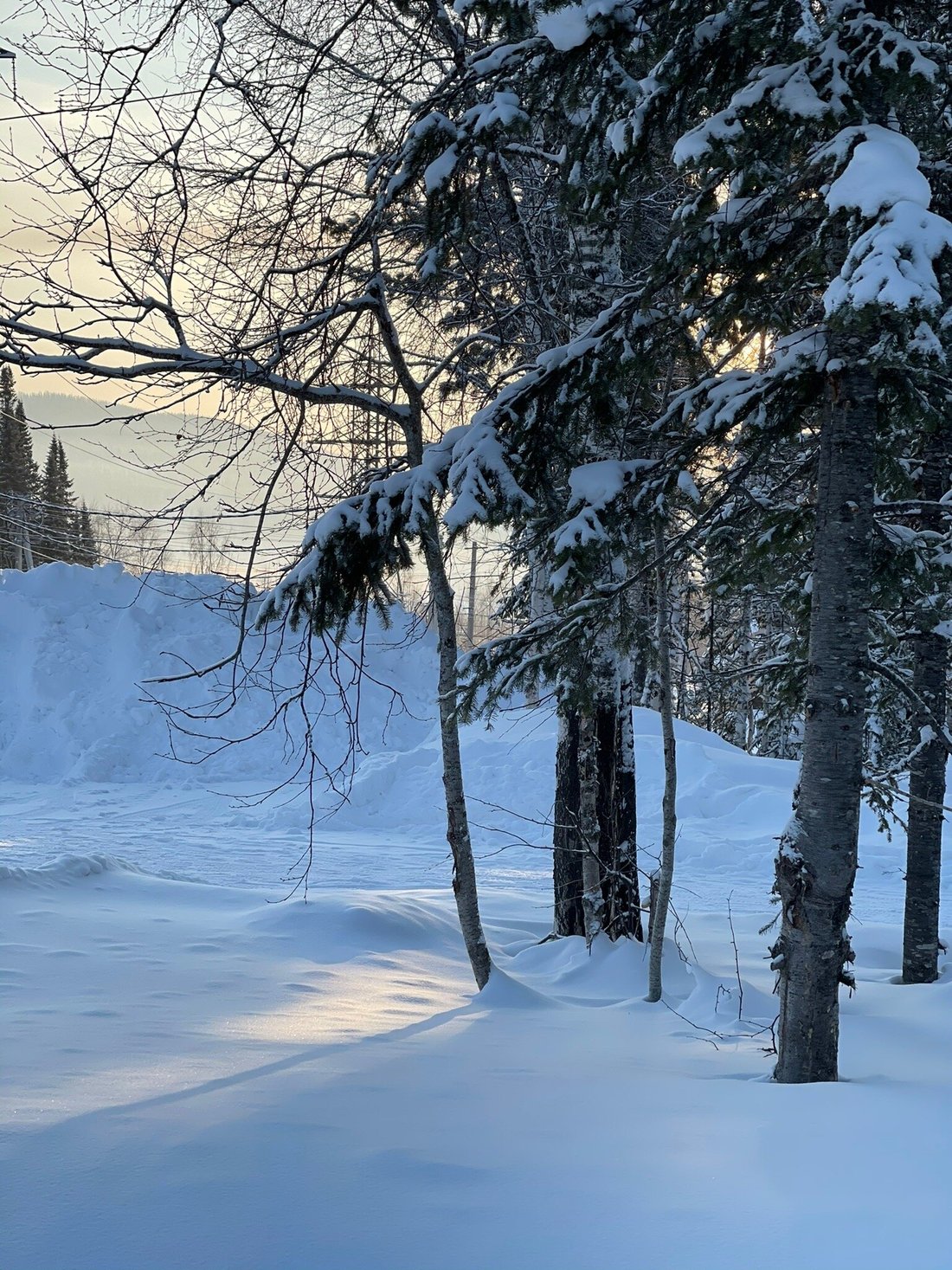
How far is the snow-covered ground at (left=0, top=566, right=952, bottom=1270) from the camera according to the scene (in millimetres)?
2361

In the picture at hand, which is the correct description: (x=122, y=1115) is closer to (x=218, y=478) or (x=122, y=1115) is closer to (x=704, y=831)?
(x=218, y=478)

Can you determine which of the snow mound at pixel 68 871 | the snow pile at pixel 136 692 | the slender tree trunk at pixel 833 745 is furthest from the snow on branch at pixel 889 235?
the snow pile at pixel 136 692

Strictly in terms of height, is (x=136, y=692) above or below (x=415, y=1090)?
above

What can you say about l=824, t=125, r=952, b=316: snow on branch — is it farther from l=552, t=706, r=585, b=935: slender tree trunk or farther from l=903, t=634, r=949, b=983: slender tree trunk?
l=903, t=634, r=949, b=983: slender tree trunk

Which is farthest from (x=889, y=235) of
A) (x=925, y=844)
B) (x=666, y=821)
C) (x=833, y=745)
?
(x=925, y=844)

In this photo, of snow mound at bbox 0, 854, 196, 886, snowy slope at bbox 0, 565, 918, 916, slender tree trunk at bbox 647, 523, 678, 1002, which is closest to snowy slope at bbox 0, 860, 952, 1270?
slender tree trunk at bbox 647, 523, 678, 1002

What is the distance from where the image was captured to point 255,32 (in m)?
6.75

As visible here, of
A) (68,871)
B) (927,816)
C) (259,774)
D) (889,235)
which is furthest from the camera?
(259,774)

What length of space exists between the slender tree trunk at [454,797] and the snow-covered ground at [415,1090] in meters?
0.28

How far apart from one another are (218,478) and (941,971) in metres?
7.57

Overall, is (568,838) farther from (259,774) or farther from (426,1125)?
(259,774)

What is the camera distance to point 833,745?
4180 millimetres

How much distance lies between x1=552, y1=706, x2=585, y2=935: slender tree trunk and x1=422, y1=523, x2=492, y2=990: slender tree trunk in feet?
5.77

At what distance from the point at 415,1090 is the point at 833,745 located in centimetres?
226
